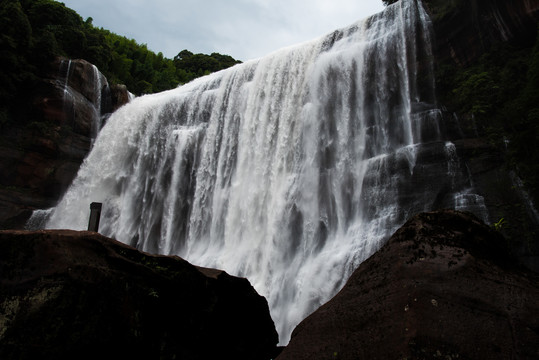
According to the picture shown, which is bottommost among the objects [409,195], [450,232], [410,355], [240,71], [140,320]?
[410,355]

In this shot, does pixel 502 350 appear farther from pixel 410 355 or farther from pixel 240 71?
pixel 240 71

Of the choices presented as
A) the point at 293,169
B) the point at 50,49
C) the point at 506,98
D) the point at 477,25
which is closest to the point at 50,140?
the point at 50,49

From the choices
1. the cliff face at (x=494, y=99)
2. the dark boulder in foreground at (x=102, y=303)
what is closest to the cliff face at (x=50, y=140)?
the dark boulder in foreground at (x=102, y=303)

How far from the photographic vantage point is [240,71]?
→ 20969mm

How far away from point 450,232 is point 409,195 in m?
8.55

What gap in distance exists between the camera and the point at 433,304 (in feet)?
9.59

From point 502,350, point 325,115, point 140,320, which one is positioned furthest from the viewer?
point 325,115

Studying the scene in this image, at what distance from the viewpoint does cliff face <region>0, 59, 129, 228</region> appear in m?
21.1

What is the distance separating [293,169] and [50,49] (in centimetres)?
1801

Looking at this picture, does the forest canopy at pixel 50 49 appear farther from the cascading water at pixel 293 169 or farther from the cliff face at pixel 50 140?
the cascading water at pixel 293 169

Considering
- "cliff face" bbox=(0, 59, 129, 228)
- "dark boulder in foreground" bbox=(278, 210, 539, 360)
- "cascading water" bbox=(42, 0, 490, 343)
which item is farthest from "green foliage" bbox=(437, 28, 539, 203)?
"cliff face" bbox=(0, 59, 129, 228)

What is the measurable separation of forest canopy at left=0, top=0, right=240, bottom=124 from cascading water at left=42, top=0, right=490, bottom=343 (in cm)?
682

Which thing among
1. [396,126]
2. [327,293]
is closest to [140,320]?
[327,293]

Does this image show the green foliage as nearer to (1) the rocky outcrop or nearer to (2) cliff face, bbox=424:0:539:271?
(2) cliff face, bbox=424:0:539:271
